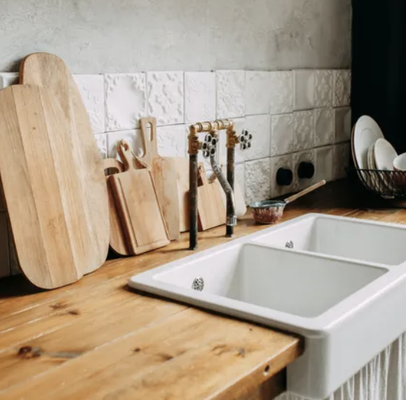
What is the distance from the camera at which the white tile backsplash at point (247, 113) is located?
4.90 ft

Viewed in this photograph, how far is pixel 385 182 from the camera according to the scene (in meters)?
1.99

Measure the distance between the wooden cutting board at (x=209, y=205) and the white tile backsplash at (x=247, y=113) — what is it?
0.36 feet

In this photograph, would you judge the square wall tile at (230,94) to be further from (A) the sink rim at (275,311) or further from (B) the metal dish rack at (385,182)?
(A) the sink rim at (275,311)

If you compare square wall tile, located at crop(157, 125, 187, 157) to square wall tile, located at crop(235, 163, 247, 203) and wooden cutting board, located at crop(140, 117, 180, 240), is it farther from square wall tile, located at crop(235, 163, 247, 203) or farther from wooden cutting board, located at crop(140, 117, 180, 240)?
square wall tile, located at crop(235, 163, 247, 203)

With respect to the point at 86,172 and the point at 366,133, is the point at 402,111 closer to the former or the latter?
the point at 366,133

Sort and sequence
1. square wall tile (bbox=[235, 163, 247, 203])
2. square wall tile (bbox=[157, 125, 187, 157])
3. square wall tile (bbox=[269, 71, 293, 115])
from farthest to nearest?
square wall tile (bbox=[269, 71, 293, 115]) < square wall tile (bbox=[235, 163, 247, 203]) < square wall tile (bbox=[157, 125, 187, 157])

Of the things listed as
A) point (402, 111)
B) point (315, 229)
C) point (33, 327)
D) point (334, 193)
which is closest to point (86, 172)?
point (33, 327)

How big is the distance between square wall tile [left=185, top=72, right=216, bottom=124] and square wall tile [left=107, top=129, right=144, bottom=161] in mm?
202

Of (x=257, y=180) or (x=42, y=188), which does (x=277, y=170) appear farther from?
(x=42, y=188)

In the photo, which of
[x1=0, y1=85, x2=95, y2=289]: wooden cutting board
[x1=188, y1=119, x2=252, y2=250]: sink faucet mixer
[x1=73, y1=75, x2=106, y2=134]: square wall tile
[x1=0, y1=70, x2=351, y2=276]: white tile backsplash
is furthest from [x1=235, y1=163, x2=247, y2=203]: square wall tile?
[x1=0, y1=85, x2=95, y2=289]: wooden cutting board

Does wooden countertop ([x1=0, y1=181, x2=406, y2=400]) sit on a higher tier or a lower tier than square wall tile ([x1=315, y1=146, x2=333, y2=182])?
lower

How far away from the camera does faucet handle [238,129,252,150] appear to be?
6.39ft

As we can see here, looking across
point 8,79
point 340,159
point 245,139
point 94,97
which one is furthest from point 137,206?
point 340,159

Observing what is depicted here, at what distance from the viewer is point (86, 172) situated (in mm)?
1355
